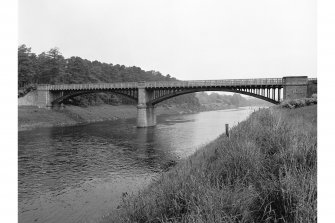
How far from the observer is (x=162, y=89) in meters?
50.6

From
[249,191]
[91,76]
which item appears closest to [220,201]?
[249,191]

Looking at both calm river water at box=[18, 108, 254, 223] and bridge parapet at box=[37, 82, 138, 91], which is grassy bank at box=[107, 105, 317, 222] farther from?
bridge parapet at box=[37, 82, 138, 91]

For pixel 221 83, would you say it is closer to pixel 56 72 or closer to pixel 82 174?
pixel 82 174

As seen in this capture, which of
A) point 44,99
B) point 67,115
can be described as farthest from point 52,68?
point 67,115

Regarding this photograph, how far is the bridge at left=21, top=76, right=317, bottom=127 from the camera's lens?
38.9 metres

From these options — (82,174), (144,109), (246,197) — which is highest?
(144,109)

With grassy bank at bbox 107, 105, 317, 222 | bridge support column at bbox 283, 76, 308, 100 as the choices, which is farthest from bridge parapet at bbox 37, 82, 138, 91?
grassy bank at bbox 107, 105, 317, 222

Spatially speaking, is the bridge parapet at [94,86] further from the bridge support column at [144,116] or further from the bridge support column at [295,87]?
the bridge support column at [295,87]

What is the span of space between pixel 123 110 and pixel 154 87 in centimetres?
3294

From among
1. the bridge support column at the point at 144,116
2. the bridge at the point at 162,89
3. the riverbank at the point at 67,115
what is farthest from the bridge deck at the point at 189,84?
the riverbank at the point at 67,115

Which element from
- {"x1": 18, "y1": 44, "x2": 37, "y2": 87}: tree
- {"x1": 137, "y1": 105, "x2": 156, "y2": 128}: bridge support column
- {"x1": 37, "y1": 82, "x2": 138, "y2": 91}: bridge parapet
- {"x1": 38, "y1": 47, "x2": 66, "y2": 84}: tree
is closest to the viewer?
{"x1": 137, "y1": 105, "x2": 156, "y2": 128}: bridge support column

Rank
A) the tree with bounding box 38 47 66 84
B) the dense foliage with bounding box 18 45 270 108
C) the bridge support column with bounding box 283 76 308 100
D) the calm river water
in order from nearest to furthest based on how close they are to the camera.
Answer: the calm river water
the bridge support column with bounding box 283 76 308 100
the dense foliage with bounding box 18 45 270 108
the tree with bounding box 38 47 66 84

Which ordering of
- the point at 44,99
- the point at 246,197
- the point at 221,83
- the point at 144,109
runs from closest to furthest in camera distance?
the point at 246,197 < the point at 221,83 < the point at 144,109 < the point at 44,99

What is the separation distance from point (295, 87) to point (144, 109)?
28487 millimetres
